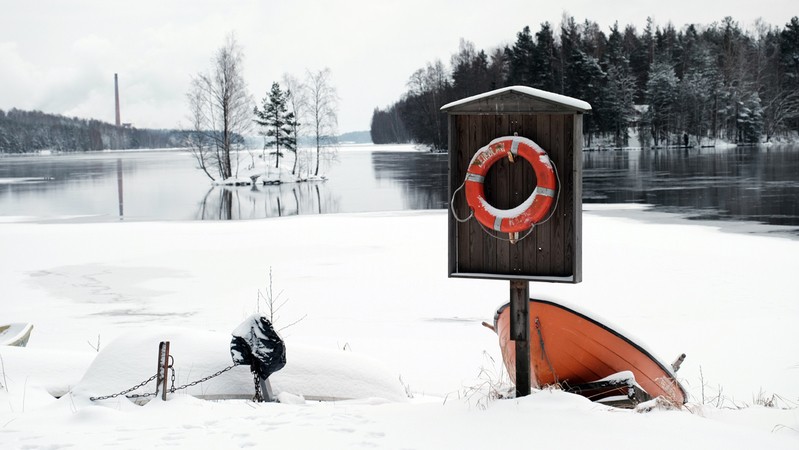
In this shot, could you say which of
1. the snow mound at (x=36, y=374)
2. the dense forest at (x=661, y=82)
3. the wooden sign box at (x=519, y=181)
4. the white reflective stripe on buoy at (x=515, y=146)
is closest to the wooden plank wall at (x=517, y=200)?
the wooden sign box at (x=519, y=181)

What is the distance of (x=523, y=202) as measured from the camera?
4.39 meters

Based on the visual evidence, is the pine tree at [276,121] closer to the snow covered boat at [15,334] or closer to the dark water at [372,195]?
the dark water at [372,195]

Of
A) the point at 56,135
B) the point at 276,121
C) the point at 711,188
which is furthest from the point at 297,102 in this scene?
the point at 56,135

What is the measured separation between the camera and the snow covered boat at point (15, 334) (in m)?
6.64

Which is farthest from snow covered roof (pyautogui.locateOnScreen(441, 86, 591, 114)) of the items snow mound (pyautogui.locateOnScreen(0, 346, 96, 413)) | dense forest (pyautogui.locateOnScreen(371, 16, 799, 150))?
dense forest (pyautogui.locateOnScreen(371, 16, 799, 150))

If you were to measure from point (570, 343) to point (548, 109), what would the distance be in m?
1.63

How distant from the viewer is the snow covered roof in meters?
4.18

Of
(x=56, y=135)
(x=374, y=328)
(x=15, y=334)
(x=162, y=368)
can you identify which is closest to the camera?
(x=162, y=368)

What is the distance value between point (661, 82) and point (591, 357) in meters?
62.5

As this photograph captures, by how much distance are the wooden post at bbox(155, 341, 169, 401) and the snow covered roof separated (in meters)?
2.03

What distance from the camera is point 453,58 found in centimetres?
8219

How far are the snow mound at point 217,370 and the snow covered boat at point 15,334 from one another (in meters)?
1.80

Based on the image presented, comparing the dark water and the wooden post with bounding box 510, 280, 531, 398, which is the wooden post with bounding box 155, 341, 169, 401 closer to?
the wooden post with bounding box 510, 280, 531, 398

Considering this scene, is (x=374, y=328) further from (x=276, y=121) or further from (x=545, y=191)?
(x=276, y=121)
